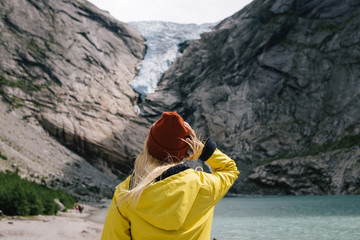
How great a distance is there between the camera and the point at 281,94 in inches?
3268

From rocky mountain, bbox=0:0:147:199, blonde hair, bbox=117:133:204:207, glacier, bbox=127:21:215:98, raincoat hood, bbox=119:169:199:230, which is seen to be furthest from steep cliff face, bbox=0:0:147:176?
raincoat hood, bbox=119:169:199:230

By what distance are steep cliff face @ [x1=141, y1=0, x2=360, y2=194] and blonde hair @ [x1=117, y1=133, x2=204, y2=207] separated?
67.4 meters

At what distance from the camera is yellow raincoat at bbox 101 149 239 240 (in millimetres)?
2459

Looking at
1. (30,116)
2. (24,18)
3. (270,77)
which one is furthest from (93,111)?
(270,77)

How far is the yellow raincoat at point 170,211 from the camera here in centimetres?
246

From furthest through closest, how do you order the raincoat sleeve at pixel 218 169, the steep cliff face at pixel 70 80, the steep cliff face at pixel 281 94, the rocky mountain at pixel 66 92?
the steep cliff face at pixel 70 80 < the steep cliff face at pixel 281 94 < the rocky mountain at pixel 66 92 < the raincoat sleeve at pixel 218 169

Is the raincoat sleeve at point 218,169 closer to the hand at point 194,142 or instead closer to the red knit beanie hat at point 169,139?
the hand at point 194,142

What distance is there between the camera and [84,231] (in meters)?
18.6

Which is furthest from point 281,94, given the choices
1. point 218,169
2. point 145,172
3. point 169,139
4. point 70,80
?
point 145,172

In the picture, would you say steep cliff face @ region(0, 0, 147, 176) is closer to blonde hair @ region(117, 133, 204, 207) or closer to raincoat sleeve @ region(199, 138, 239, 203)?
blonde hair @ region(117, 133, 204, 207)

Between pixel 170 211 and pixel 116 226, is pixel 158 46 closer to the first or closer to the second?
pixel 116 226

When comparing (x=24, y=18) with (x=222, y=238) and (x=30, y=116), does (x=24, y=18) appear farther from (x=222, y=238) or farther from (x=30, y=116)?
(x=222, y=238)

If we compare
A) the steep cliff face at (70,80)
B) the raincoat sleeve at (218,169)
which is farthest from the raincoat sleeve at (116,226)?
the steep cliff face at (70,80)

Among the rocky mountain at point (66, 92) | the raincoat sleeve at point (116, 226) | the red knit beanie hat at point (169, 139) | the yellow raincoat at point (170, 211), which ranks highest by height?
the red knit beanie hat at point (169, 139)
